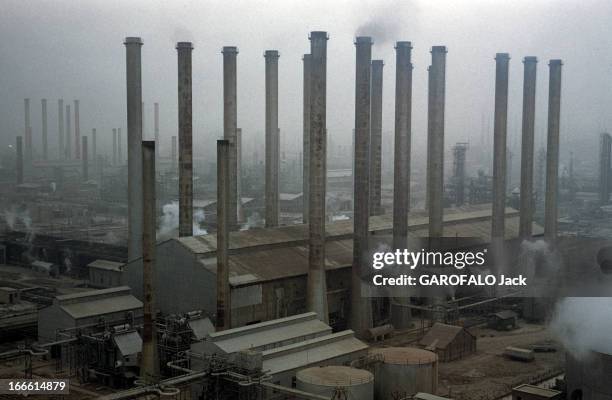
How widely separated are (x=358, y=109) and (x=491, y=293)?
11.0 meters

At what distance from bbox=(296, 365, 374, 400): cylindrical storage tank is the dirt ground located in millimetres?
3180

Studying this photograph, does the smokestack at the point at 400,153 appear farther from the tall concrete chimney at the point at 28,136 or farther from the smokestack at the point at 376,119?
the tall concrete chimney at the point at 28,136

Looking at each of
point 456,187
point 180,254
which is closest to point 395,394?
point 180,254

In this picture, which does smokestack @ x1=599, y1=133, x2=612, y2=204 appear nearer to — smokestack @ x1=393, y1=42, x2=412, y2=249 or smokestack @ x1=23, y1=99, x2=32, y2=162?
smokestack @ x1=393, y1=42, x2=412, y2=249

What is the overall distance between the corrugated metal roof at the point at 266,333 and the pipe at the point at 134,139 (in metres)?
8.94

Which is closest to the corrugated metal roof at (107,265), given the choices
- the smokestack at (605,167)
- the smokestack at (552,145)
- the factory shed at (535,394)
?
the factory shed at (535,394)

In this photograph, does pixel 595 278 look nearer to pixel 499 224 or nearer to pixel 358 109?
pixel 499 224

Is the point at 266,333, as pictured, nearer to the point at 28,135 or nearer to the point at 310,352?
the point at 310,352

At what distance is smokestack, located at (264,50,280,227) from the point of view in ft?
113

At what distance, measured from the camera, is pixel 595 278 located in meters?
27.0

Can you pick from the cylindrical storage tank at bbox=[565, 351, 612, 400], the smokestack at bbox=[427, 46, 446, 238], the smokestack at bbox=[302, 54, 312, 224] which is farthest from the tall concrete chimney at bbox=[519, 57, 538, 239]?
the cylindrical storage tank at bbox=[565, 351, 612, 400]

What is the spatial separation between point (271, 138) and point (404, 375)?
18665 mm

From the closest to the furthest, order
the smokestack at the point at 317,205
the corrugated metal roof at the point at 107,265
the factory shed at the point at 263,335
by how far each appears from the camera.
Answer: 1. the factory shed at the point at 263,335
2. the smokestack at the point at 317,205
3. the corrugated metal roof at the point at 107,265

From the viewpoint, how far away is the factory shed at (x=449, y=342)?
23750 mm
